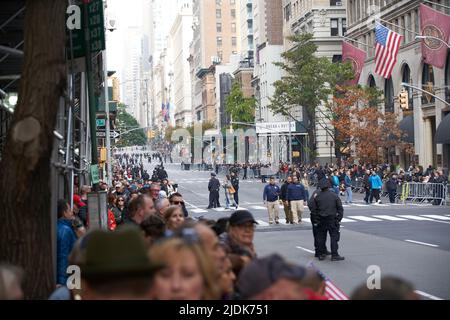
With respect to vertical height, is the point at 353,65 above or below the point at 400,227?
above

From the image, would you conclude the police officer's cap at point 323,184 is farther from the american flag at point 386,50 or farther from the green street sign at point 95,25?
the american flag at point 386,50

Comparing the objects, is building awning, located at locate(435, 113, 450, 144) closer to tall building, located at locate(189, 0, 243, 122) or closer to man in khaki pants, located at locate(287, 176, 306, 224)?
man in khaki pants, located at locate(287, 176, 306, 224)

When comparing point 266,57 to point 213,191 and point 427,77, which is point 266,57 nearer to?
point 427,77

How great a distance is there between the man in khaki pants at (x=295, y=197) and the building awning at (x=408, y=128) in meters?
32.8

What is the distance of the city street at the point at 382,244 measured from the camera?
53.2ft

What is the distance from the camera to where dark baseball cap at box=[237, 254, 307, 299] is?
494 cm

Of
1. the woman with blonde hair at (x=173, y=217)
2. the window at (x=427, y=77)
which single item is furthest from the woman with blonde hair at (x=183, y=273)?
the window at (x=427, y=77)

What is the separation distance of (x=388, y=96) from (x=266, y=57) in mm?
40706

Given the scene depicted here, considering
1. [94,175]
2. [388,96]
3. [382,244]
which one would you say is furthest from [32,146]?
[388,96]

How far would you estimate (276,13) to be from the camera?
113m

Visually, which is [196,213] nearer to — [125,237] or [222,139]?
[125,237]

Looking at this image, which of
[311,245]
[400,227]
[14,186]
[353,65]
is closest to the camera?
[14,186]
